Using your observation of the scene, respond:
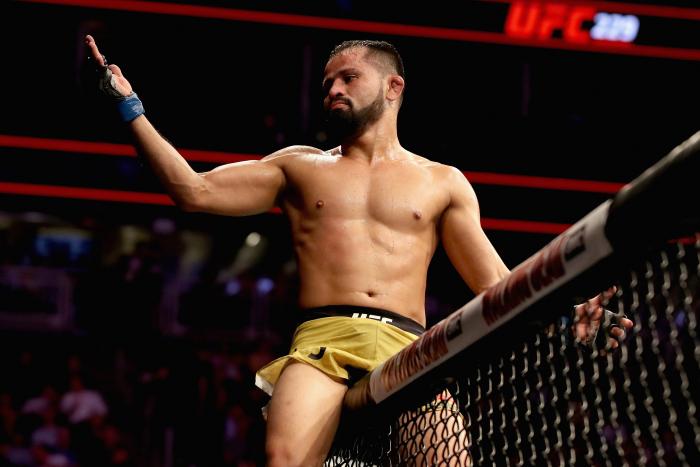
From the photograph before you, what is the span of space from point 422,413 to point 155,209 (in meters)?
6.11

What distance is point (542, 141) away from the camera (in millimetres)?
7742

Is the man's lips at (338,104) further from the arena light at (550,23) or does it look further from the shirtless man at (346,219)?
the arena light at (550,23)

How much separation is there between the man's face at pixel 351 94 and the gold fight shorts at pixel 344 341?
55 cm

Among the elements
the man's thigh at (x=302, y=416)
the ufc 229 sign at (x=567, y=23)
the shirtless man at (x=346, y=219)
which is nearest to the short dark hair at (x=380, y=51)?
the shirtless man at (x=346, y=219)

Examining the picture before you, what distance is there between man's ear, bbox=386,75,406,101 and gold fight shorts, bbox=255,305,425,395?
70cm

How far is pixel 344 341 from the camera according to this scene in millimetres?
2346

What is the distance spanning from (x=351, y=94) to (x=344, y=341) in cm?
73

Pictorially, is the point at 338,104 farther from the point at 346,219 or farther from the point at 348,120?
the point at 346,219

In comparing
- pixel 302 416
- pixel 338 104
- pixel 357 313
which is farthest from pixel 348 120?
pixel 302 416

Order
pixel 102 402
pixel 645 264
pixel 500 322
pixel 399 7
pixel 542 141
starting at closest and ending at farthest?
1. pixel 645 264
2. pixel 500 322
3. pixel 399 7
4. pixel 542 141
5. pixel 102 402

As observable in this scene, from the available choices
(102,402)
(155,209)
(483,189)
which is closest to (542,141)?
(483,189)

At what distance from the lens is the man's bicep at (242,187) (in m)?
2.54

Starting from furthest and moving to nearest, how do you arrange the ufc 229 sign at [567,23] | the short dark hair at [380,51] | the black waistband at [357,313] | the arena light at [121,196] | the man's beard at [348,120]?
the arena light at [121,196], the ufc 229 sign at [567,23], the short dark hair at [380,51], the man's beard at [348,120], the black waistband at [357,313]

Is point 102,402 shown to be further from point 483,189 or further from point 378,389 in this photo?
point 378,389
